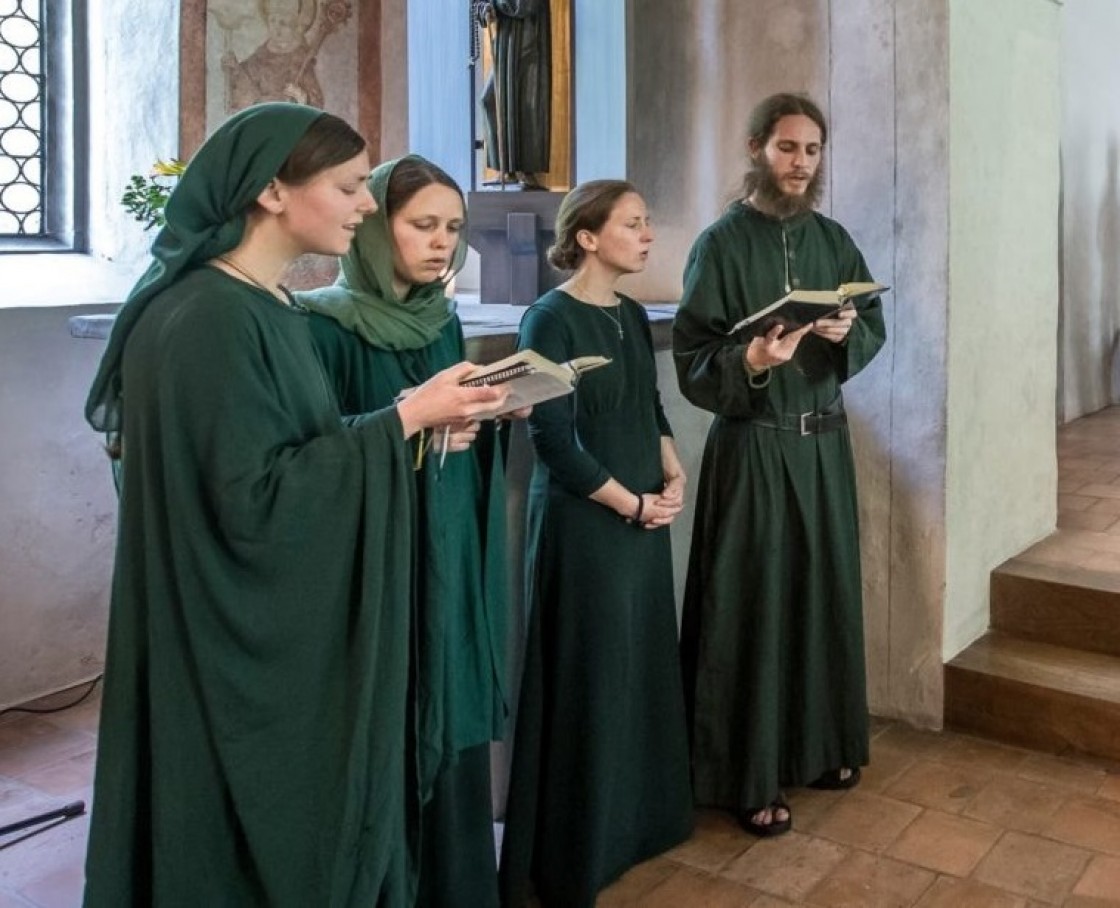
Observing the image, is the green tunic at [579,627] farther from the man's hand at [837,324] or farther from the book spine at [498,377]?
the book spine at [498,377]

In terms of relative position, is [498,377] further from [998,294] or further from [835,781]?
[998,294]

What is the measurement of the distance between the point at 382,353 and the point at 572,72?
224cm

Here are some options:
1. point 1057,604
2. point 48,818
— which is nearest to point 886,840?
point 1057,604

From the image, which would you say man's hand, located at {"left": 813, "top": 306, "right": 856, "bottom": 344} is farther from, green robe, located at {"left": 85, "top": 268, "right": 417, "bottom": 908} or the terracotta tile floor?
green robe, located at {"left": 85, "top": 268, "right": 417, "bottom": 908}

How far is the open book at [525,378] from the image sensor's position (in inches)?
86.0

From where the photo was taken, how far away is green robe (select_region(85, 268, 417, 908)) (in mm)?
1974

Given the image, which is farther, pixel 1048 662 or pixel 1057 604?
pixel 1057 604

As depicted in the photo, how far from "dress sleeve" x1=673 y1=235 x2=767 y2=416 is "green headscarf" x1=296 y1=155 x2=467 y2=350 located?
106 centimetres

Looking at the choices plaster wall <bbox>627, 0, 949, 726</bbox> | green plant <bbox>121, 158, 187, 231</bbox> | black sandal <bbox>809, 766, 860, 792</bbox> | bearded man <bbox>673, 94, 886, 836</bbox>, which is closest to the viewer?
bearded man <bbox>673, 94, 886, 836</bbox>

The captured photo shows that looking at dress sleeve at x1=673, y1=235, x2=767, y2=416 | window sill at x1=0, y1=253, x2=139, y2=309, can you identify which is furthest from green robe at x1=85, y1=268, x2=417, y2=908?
window sill at x1=0, y1=253, x2=139, y2=309

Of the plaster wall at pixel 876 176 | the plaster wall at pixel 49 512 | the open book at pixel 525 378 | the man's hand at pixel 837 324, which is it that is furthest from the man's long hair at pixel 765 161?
the plaster wall at pixel 49 512

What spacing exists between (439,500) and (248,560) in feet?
1.66

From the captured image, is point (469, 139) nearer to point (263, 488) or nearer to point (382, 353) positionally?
point (382, 353)

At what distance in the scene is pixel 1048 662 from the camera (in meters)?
4.20
